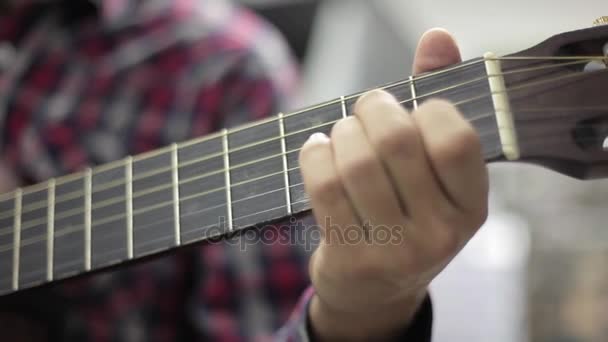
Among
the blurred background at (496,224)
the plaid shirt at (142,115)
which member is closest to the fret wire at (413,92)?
the plaid shirt at (142,115)

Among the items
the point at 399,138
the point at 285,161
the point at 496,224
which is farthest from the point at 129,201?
the point at 496,224

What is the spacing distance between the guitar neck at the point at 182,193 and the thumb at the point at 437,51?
0.04 ft

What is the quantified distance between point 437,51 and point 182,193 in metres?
0.21

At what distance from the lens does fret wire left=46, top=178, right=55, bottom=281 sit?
57 cm

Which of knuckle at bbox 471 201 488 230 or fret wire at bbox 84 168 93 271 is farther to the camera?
fret wire at bbox 84 168 93 271

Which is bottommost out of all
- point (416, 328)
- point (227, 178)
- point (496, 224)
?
point (416, 328)

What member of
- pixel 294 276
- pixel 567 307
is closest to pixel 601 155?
pixel 294 276

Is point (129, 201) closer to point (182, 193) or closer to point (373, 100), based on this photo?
point (182, 193)

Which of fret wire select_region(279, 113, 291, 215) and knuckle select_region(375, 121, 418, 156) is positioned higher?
fret wire select_region(279, 113, 291, 215)

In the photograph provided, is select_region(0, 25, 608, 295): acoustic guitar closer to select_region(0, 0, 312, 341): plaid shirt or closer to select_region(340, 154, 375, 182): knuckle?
select_region(340, 154, 375, 182): knuckle

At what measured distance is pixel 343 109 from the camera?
451 millimetres

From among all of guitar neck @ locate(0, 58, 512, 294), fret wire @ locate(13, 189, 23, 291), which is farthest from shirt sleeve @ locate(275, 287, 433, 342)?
fret wire @ locate(13, 189, 23, 291)

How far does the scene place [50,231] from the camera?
60 cm

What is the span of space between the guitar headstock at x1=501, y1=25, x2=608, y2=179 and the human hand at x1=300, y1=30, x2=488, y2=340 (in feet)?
0.14
